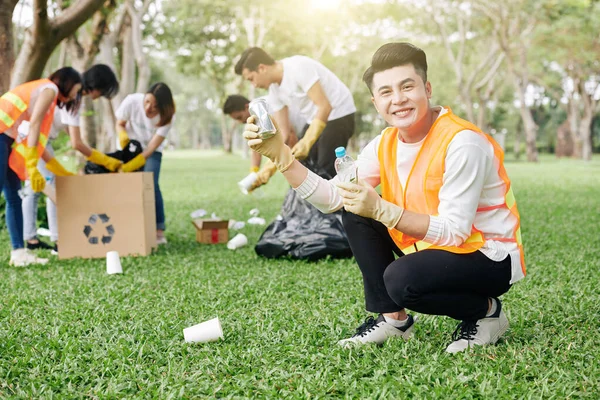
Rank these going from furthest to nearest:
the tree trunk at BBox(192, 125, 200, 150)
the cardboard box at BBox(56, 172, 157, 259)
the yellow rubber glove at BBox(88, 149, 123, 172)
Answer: the tree trunk at BBox(192, 125, 200, 150) < the yellow rubber glove at BBox(88, 149, 123, 172) < the cardboard box at BBox(56, 172, 157, 259)

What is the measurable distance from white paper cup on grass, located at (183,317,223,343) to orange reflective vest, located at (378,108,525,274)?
0.83 meters

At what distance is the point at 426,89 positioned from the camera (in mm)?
2381

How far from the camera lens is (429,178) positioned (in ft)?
7.64

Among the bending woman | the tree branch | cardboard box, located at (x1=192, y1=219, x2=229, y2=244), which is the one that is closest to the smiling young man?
the bending woman

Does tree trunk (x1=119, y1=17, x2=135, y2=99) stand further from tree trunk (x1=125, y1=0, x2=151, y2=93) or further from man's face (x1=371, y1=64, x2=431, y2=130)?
man's face (x1=371, y1=64, x2=431, y2=130)

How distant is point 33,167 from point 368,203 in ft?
9.91

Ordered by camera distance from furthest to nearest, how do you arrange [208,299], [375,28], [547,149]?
[547,149] → [375,28] → [208,299]

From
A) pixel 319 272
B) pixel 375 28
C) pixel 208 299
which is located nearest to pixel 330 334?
pixel 208 299

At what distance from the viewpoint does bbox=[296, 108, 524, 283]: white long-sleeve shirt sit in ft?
7.28

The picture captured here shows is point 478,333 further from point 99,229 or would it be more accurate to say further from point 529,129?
point 529,129

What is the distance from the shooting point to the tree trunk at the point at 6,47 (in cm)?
588

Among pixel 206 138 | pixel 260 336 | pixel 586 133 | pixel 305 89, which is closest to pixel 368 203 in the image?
pixel 260 336

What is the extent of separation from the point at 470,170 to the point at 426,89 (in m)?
0.36

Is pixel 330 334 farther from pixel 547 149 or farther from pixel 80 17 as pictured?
pixel 547 149
